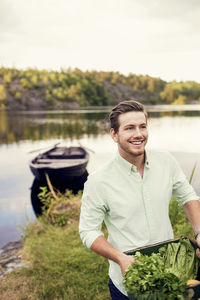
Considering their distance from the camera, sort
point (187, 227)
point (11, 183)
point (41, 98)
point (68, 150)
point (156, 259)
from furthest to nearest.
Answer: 1. point (41, 98)
2. point (68, 150)
3. point (11, 183)
4. point (187, 227)
5. point (156, 259)

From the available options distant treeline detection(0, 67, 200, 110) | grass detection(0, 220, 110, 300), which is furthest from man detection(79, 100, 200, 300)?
distant treeline detection(0, 67, 200, 110)

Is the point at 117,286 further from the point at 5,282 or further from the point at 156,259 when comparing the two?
the point at 5,282

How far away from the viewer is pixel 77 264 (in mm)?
5359

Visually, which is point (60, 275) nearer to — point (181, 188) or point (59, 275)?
point (59, 275)

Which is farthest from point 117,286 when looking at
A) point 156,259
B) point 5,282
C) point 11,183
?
point 11,183

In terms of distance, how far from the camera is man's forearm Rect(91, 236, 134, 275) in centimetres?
182

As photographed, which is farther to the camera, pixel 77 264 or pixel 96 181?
pixel 77 264

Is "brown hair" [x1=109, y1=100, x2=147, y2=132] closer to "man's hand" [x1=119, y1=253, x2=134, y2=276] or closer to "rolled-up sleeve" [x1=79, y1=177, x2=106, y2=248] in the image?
"rolled-up sleeve" [x1=79, y1=177, x2=106, y2=248]

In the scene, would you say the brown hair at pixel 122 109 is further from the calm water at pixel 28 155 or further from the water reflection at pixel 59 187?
the water reflection at pixel 59 187

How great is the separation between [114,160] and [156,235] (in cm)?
67

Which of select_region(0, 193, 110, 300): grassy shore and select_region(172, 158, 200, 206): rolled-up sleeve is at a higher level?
select_region(172, 158, 200, 206): rolled-up sleeve

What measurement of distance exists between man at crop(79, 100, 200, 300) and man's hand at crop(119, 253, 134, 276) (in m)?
0.25

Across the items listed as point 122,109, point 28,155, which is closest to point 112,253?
point 122,109

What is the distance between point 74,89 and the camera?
145 meters
